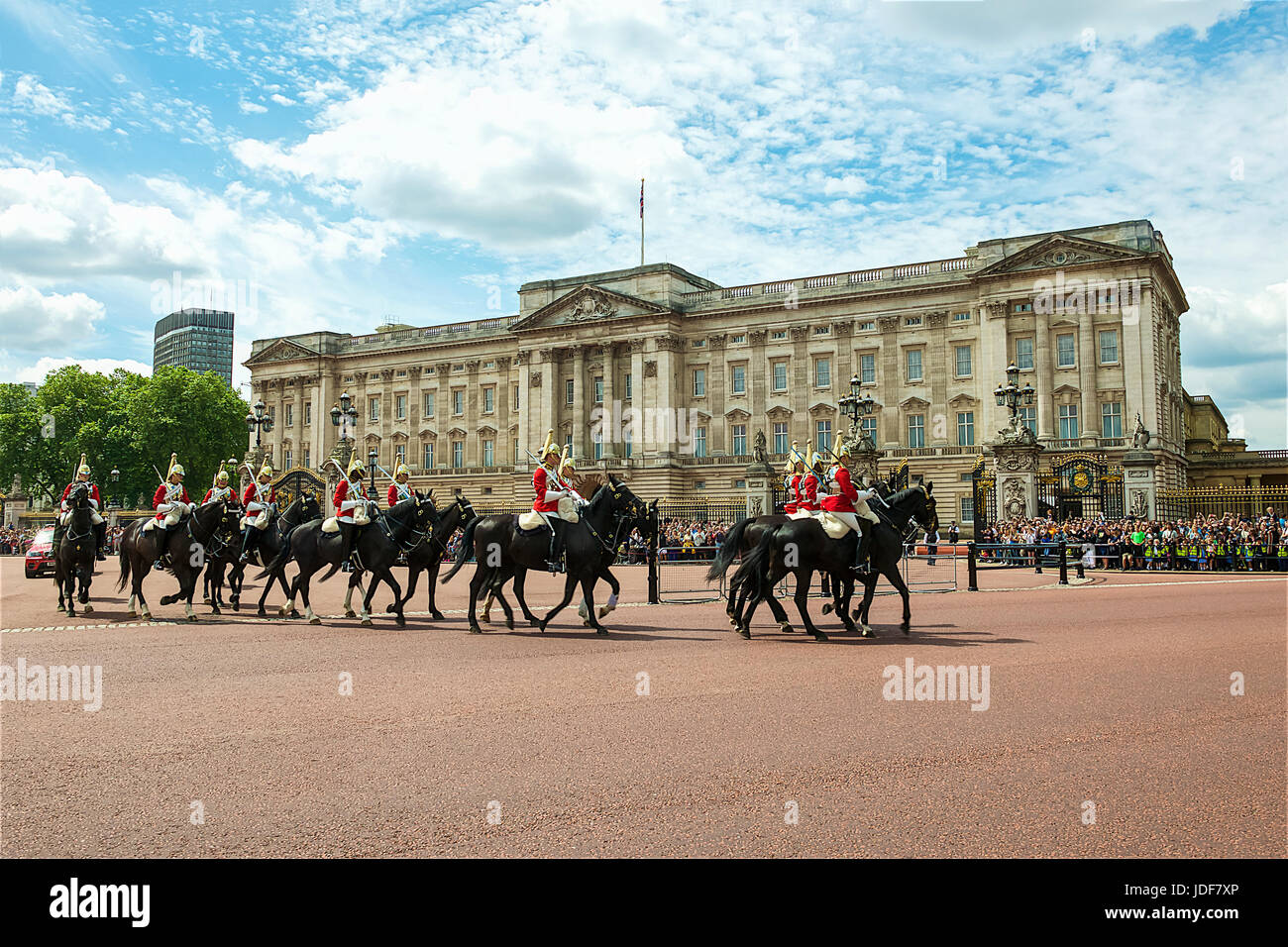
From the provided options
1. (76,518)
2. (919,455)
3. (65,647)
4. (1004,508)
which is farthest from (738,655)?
(919,455)

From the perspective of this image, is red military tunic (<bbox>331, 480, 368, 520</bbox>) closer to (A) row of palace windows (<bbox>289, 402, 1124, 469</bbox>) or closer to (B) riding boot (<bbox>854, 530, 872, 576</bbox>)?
(B) riding boot (<bbox>854, 530, 872, 576</bbox>)

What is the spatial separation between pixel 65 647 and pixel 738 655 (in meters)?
8.59

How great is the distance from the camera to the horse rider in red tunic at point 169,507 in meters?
16.6

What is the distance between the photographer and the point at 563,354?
72688 mm

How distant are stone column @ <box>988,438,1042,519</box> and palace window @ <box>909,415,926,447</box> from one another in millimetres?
26316

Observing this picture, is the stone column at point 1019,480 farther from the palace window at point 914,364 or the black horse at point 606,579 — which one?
the palace window at point 914,364

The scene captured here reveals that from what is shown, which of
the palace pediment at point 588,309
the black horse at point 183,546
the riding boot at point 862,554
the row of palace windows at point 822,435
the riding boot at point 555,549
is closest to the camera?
the riding boot at point 862,554

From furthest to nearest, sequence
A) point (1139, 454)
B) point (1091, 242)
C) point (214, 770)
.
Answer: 1. point (1091, 242)
2. point (1139, 454)
3. point (214, 770)

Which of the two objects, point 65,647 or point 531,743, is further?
point 65,647

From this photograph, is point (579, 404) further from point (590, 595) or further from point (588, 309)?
point (590, 595)

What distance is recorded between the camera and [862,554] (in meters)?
13.6

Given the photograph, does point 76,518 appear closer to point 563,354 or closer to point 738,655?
point 738,655

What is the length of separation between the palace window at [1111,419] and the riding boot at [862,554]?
153 feet

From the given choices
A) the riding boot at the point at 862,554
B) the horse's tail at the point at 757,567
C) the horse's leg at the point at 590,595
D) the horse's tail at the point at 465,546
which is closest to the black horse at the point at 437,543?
the horse's tail at the point at 465,546
